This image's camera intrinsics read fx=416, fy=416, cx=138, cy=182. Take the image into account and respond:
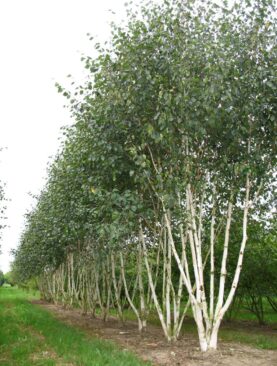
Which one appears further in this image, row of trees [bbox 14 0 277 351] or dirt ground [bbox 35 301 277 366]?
row of trees [bbox 14 0 277 351]

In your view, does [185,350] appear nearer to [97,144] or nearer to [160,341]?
[160,341]

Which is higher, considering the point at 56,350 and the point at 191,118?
the point at 191,118

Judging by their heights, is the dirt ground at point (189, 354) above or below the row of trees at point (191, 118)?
below

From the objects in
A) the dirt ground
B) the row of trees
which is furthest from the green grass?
the row of trees

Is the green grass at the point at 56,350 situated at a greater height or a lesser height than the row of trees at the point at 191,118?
lesser

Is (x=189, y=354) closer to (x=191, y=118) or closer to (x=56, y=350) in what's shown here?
(x=56, y=350)

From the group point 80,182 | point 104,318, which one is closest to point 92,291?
point 104,318

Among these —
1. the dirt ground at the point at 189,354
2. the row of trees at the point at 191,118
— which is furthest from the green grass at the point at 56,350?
the row of trees at the point at 191,118

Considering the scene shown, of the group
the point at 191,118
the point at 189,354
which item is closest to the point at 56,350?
the point at 189,354

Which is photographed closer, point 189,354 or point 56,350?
point 189,354

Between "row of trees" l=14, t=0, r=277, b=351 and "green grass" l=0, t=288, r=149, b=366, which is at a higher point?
"row of trees" l=14, t=0, r=277, b=351

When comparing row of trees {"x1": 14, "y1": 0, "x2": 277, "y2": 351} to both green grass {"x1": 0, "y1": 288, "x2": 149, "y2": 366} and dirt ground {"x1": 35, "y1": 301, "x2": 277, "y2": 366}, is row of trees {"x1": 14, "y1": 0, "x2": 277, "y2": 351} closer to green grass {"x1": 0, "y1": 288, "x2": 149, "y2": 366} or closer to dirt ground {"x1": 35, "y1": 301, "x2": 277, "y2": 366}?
dirt ground {"x1": 35, "y1": 301, "x2": 277, "y2": 366}

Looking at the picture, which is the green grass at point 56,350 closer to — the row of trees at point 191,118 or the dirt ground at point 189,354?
the dirt ground at point 189,354

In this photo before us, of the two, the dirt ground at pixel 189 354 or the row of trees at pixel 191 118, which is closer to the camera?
the dirt ground at pixel 189 354
